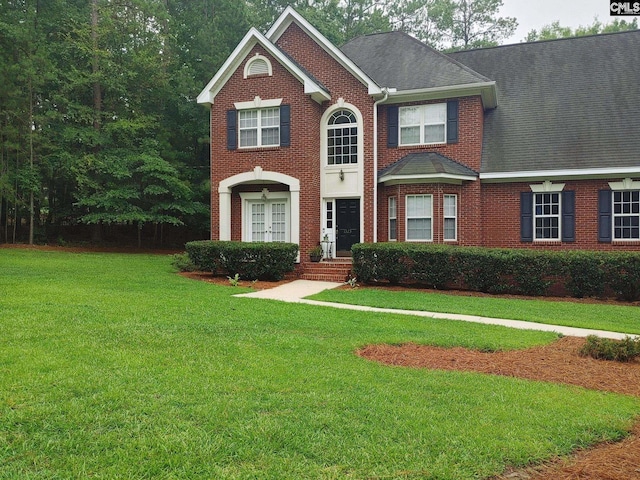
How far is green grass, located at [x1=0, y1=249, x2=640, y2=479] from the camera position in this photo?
3.32 metres

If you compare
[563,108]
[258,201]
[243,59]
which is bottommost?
[258,201]

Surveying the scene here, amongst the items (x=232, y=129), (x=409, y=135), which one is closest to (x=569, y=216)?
(x=409, y=135)

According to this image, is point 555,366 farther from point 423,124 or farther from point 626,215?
point 423,124

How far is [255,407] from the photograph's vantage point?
4.25m

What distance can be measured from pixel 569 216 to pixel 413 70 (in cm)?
730

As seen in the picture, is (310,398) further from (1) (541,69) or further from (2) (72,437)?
(1) (541,69)

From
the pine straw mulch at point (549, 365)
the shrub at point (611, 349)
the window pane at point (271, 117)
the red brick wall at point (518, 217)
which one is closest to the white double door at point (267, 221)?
the window pane at point (271, 117)

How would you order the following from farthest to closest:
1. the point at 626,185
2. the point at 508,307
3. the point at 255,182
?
the point at 255,182
the point at 626,185
the point at 508,307

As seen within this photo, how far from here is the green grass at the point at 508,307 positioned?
9.53m

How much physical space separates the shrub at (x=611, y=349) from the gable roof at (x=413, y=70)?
11206 millimetres

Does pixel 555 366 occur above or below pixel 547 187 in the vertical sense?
below

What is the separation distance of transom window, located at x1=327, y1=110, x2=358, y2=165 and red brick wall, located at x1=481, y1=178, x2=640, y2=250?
4.72 metres

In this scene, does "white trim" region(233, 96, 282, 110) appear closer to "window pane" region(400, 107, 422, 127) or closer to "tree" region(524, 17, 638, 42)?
"window pane" region(400, 107, 422, 127)
